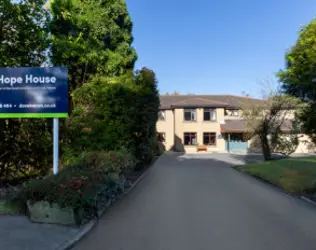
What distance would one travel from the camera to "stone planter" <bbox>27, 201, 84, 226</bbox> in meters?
5.62

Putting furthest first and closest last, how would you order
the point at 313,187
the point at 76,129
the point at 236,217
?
the point at 76,129 < the point at 313,187 < the point at 236,217

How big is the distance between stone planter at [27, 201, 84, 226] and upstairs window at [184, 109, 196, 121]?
3101 centimetres

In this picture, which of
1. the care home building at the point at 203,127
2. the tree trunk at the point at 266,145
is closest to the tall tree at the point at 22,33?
the tree trunk at the point at 266,145

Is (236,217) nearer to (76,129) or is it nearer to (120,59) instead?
(76,129)

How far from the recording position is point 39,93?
→ 7773mm

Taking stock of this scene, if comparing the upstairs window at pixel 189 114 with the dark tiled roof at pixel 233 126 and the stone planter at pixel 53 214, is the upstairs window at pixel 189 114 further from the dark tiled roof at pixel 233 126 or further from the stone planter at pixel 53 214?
the stone planter at pixel 53 214

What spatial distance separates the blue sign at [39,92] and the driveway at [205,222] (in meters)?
3.36

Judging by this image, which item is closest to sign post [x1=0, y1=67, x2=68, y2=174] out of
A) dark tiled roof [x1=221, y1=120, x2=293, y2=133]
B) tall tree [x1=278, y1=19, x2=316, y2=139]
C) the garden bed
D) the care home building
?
the garden bed

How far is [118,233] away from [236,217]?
2.91m

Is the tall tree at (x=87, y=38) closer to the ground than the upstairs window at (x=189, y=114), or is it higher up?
higher up

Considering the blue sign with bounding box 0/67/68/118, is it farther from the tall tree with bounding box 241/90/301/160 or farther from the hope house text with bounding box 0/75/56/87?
the tall tree with bounding box 241/90/301/160

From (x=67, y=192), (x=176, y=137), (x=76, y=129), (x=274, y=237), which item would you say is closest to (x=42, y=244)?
(x=67, y=192)

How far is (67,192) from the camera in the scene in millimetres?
5797

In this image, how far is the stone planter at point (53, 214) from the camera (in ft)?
18.4
